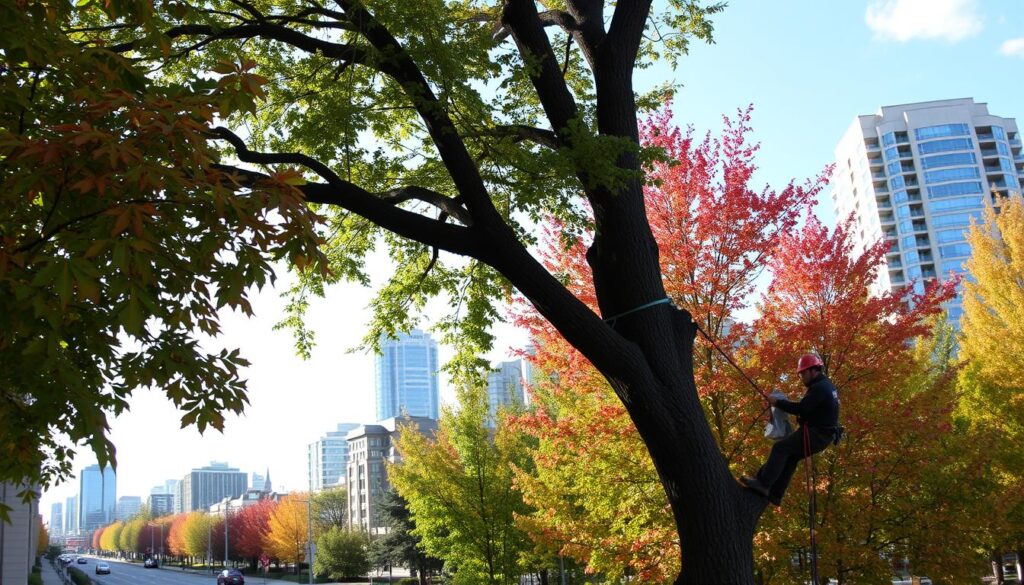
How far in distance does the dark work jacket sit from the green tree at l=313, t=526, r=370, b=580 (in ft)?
156

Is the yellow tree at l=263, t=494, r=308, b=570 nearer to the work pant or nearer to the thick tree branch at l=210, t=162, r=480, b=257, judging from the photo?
the thick tree branch at l=210, t=162, r=480, b=257

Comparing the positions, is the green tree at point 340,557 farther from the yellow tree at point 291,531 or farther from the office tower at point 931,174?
the office tower at point 931,174

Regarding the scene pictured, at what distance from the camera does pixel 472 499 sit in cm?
2214

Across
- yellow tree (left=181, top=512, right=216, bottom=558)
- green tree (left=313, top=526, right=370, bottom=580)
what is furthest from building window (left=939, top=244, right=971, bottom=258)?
yellow tree (left=181, top=512, right=216, bottom=558)

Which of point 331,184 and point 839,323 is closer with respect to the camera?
point 331,184

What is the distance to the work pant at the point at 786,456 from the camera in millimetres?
5598

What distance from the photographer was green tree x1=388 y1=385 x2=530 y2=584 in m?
22.0

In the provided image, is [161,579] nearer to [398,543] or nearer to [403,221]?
[398,543]

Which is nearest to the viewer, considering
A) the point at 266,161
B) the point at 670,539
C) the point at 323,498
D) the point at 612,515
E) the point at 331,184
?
the point at 331,184

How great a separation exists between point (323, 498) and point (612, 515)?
76809mm

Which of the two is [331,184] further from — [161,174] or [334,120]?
[161,174]

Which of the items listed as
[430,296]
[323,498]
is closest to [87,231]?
[430,296]

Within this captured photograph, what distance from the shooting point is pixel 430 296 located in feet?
29.0

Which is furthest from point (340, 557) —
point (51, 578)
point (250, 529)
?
point (250, 529)
